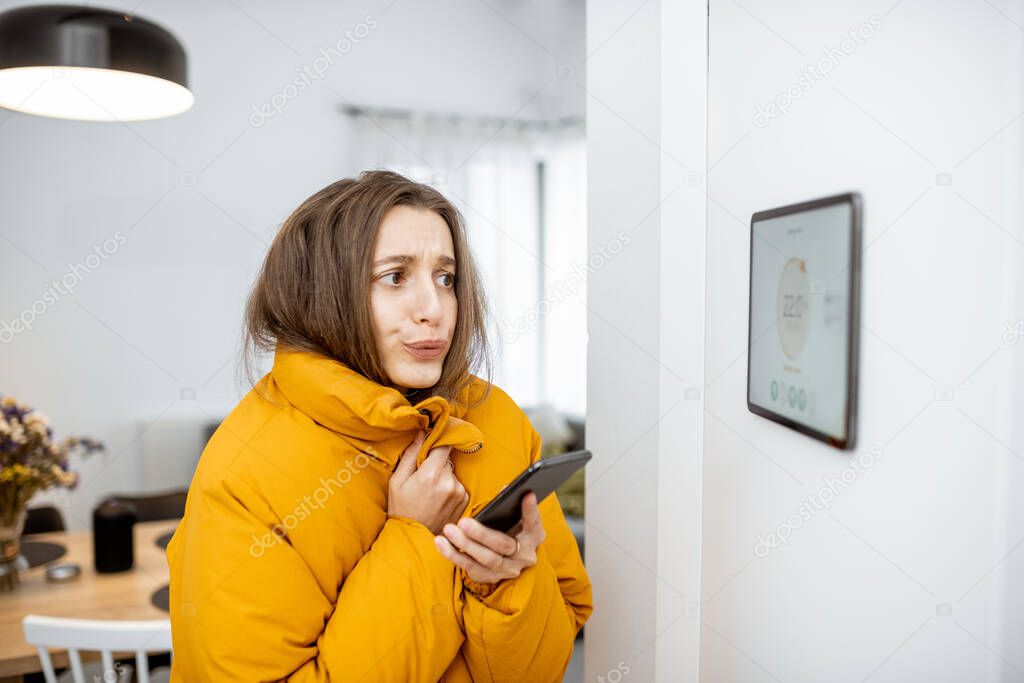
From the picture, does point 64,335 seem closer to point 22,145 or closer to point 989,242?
point 22,145

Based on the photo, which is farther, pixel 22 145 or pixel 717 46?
pixel 22 145

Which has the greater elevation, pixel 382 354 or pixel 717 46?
pixel 717 46

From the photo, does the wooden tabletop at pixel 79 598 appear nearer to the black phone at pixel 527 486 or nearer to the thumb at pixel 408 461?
the thumb at pixel 408 461

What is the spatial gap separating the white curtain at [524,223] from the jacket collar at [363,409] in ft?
9.41

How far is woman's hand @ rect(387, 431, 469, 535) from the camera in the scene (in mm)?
1032

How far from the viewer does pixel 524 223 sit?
417cm

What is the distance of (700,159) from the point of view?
1120mm

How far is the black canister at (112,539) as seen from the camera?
1928mm

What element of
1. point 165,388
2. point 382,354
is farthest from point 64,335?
point 382,354

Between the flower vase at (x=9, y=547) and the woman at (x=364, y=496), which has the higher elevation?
the woman at (x=364, y=496)

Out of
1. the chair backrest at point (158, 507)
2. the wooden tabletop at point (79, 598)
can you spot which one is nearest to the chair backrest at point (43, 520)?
the chair backrest at point (158, 507)

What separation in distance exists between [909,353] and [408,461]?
0.67 meters

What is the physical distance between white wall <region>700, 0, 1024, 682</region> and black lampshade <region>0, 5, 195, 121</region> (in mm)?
1182

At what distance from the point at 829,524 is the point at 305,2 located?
3484 millimetres
